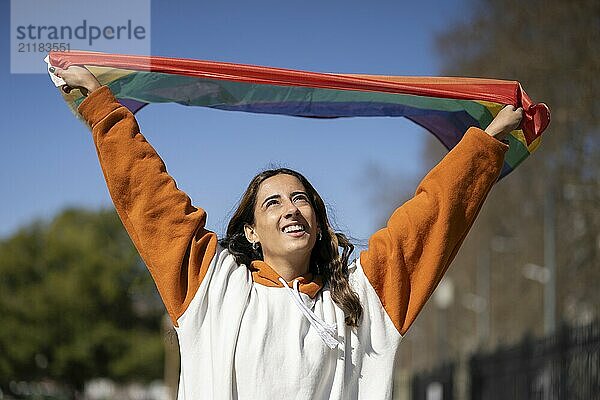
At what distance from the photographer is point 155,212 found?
3.62 meters

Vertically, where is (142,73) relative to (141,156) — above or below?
above

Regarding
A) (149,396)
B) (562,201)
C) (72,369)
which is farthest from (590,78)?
(149,396)

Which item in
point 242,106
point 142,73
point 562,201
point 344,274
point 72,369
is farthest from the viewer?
point 72,369

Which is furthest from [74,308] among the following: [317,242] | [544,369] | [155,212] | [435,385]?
[155,212]

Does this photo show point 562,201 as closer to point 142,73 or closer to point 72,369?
point 142,73

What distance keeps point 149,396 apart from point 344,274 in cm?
5885

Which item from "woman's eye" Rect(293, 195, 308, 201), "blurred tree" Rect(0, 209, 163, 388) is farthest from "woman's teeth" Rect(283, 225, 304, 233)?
"blurred tree" Rect(0, 209, 163, 388)

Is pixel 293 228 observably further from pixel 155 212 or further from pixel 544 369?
pixel 544 369

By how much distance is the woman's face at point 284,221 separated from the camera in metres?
3.73

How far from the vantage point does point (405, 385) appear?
24922mm

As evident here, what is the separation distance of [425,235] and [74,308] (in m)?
43.6

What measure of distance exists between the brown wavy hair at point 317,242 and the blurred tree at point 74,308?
39.6 metres

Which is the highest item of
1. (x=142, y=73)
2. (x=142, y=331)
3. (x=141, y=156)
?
(x=142, y=331)

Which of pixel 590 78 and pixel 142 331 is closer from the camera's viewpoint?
pixel 590 78
